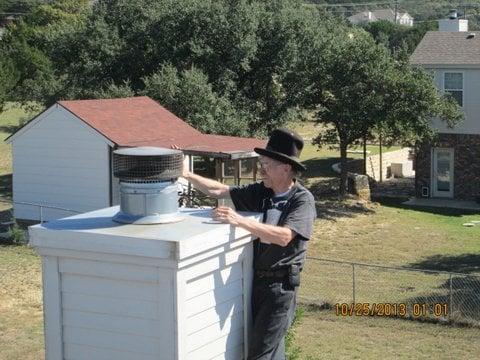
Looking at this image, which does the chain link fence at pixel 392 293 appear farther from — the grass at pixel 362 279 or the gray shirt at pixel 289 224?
the gray shirt at pixel 289 224

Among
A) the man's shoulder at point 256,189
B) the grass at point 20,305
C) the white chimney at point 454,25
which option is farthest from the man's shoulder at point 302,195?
the white chimney at point 454,25

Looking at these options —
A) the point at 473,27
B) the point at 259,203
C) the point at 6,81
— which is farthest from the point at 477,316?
the point at 473,27

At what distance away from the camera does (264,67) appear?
1129 inches

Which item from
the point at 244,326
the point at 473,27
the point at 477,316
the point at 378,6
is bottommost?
the point at 477,316

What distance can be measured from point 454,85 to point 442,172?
3.05 metres

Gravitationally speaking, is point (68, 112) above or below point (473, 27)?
below

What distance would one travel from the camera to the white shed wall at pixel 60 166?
68.7 feet

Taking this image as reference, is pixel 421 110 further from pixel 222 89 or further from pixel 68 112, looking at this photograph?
pixel 68 112

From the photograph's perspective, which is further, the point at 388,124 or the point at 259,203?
the point at 388,124

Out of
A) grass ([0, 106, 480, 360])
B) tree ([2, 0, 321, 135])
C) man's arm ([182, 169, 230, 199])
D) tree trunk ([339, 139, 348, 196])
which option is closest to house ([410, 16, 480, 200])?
grass ([0, 106, 480, 360])

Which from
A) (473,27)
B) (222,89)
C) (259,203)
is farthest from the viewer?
(473,27)

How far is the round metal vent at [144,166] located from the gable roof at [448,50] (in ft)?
80.6

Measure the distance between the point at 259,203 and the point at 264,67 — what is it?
954 inches

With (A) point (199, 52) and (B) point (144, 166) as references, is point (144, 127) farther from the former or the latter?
(B) point (144, 166)
